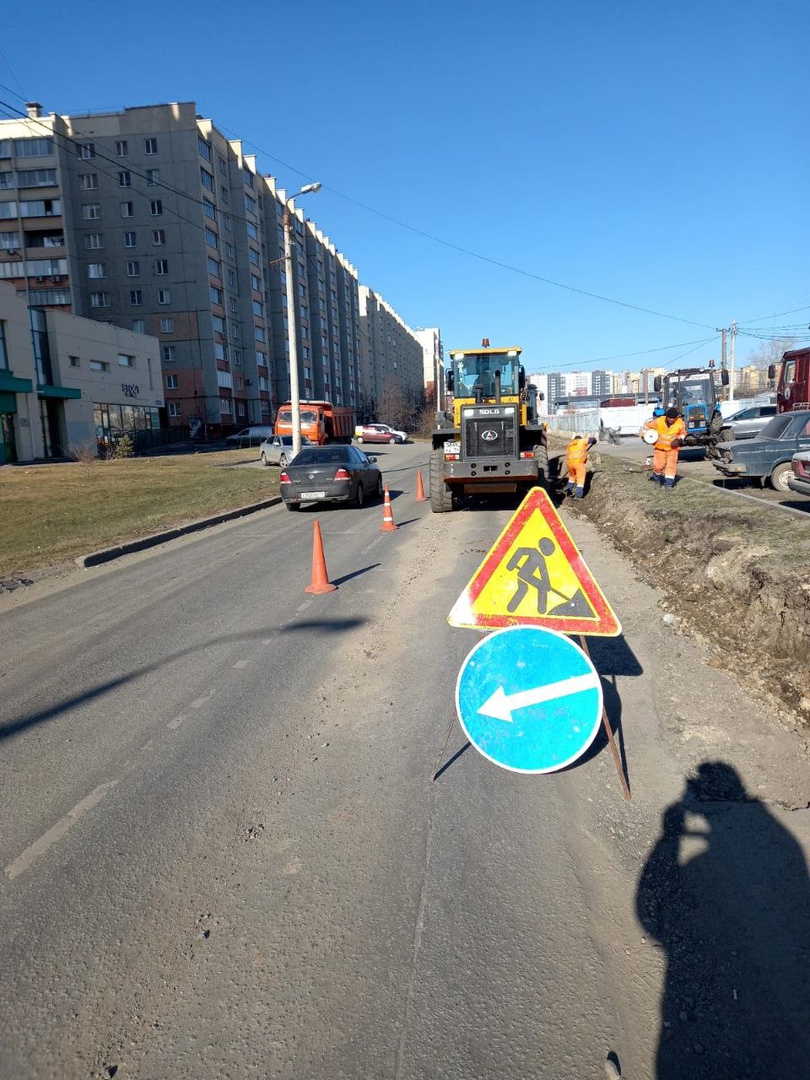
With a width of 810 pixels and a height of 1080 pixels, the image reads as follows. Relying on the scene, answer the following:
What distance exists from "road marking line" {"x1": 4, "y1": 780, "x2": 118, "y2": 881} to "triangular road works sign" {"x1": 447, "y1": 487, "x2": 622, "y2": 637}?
2.20m

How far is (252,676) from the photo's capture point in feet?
19.3

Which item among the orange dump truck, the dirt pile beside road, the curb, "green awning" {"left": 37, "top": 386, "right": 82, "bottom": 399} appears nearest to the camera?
the dirt pile beside road

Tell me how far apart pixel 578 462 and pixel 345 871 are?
1454 cm

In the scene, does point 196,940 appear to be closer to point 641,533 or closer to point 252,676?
point 252,676

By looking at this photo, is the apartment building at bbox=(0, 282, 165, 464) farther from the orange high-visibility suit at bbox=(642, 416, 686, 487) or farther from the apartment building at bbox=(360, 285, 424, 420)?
the apartment building at bbox=(360, 285, 424, 420)

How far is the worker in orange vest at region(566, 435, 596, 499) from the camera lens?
16594mm

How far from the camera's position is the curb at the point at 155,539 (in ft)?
36.5

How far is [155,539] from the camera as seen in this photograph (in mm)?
12961

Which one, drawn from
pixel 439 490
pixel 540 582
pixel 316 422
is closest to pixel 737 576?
pixel 540 582

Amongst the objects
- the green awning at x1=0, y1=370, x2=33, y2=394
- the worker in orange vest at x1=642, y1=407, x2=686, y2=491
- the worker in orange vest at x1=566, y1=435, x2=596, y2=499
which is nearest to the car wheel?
the worker in orange vest at x1=642, y1=407, x2=686, y2=491

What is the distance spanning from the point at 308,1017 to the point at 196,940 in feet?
2.12

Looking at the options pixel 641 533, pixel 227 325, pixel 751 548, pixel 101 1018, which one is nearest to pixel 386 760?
pixel 101 1018

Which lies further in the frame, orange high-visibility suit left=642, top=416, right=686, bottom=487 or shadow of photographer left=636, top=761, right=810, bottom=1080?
orange high-visibility suit left=642, top=416, right=686, bottom=487

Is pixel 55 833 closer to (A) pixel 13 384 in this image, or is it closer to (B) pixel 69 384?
(A) pixel 13 384
